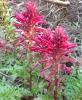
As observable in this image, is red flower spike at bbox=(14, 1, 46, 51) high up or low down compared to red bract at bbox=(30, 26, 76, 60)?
up

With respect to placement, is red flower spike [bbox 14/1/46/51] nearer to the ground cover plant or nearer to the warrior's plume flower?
the ground cover plant

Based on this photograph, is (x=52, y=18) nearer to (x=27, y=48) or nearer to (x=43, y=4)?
(x=43, y=4)

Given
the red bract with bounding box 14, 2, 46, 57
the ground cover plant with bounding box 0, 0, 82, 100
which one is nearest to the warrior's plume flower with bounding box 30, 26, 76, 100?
the ground cover plant with bounding box 0, 0, 82, 100

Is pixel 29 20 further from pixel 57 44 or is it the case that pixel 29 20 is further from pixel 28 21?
pixel 57 44

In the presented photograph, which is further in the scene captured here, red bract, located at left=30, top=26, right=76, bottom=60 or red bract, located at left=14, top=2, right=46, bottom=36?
red bract, located at left=14, top=2, right=46, bottom=36

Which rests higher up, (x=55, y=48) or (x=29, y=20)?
(x=29, y=20)

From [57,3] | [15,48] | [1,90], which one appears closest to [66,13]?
[57,3]

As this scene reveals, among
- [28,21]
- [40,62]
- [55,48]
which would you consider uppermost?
[28,21]

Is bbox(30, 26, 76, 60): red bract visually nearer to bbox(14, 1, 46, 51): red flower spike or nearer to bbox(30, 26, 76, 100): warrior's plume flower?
bbox(30, 26, 76, 100): warrior's plume flower

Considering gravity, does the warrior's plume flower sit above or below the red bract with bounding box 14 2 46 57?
below

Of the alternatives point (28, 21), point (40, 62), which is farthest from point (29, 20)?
point (40, 62)

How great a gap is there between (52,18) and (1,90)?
260cm

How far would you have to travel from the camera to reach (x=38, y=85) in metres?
2.56

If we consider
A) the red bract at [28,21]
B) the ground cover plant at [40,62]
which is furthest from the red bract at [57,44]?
the red bract at [28,21]
